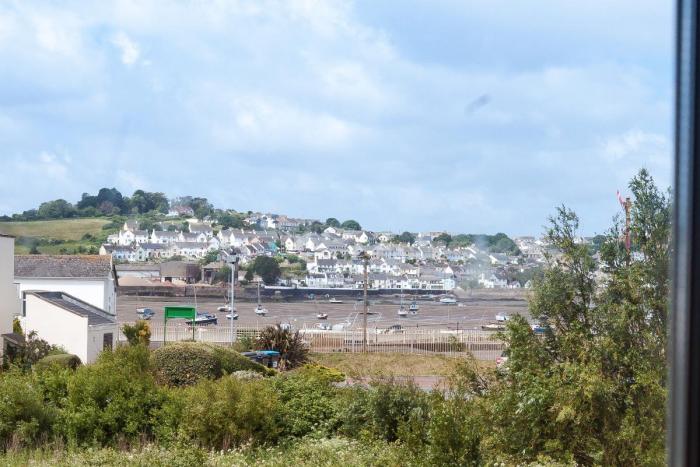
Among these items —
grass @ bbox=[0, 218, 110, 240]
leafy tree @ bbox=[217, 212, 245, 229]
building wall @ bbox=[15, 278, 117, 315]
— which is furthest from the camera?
leafy tree @ bbox=[217, 212, 245, 229]

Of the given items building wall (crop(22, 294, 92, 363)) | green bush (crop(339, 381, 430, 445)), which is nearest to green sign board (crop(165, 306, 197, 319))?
building wall (crop(22, 294, 92, 363))

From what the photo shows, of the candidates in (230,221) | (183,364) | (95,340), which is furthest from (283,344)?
(230,221)

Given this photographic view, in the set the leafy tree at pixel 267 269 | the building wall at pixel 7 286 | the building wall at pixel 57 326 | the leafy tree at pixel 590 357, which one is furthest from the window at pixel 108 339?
the leafy tree at pixel 267 269

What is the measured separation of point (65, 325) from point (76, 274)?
7.72m

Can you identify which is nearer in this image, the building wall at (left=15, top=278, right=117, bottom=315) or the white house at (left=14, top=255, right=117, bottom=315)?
the white house at (left=14, top=255, right=117, bottom=315)

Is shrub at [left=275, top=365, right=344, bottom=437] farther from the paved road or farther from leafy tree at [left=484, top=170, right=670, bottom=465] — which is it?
the paved road

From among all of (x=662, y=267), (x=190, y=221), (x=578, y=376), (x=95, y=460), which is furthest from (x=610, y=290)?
(x=190, y=221)

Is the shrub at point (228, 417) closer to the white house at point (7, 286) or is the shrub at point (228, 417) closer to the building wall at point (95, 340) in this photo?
the white house at point (7, 286)

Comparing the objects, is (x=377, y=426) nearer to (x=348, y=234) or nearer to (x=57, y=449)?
(x=57, y=449)

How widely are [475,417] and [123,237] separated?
21.4 m

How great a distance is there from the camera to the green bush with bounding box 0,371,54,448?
1059cm

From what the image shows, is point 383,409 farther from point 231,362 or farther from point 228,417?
point 231,362

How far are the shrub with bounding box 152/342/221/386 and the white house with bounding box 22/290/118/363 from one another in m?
7.55

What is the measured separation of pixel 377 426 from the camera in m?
10.7
